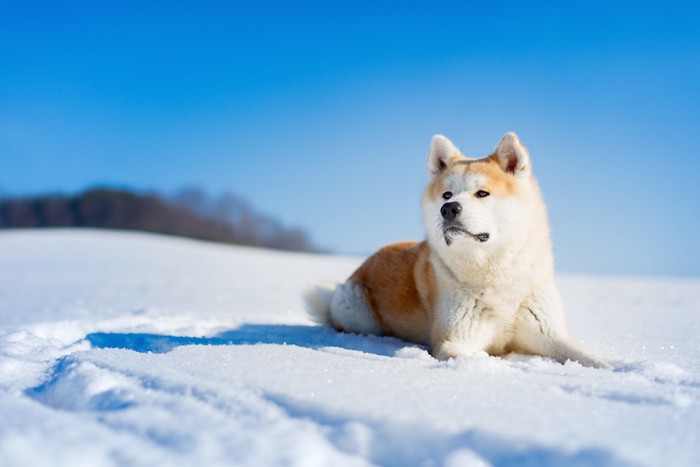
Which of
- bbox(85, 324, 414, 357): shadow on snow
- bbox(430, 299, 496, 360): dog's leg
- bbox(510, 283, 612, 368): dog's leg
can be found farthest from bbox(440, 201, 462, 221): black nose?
bbox(85, 324, 414, 357): shadow on snow

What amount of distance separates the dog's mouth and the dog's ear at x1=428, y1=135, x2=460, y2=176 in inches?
27.7

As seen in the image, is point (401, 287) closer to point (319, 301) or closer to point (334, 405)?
point (319, 301)

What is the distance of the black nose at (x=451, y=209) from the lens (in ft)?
10.3

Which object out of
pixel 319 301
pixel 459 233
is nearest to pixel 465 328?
pixel 459 233

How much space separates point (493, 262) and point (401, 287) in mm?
1058

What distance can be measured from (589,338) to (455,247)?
68.0 inches

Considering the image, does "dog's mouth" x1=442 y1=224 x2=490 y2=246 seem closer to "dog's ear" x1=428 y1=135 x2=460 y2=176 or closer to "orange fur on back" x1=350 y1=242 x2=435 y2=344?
"orange fur on back" x1=350 y1=242 x2=435 y2=344

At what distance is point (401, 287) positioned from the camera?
13.9 ft

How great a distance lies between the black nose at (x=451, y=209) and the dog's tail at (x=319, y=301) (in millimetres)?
2072

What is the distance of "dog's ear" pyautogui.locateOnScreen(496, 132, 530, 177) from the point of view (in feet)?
11.4

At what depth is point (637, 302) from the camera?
311 inches


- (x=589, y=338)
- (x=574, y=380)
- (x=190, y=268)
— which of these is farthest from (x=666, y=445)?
(x=190, y=268)

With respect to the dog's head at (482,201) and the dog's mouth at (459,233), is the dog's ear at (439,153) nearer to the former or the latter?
the dog's head at (482,201)

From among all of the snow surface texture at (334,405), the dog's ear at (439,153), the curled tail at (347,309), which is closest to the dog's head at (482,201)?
the dog's ear at (439,153)
